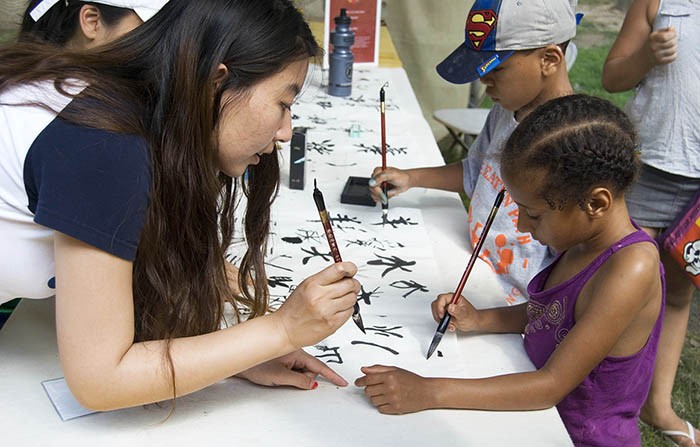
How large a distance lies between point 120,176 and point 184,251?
0.68ft

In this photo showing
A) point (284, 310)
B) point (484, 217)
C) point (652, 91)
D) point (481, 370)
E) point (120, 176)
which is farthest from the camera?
point (652, 91)

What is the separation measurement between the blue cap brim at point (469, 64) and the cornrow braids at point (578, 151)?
1.37 ft

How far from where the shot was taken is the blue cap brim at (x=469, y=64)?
→ 1662 millimetres

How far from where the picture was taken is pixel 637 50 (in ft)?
6.45

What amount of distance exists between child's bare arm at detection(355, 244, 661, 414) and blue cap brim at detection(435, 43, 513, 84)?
0.62 m

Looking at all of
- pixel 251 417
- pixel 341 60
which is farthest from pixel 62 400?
pixel 341 60

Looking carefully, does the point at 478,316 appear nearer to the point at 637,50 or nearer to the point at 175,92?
the point at 175,92

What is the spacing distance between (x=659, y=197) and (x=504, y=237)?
59cm

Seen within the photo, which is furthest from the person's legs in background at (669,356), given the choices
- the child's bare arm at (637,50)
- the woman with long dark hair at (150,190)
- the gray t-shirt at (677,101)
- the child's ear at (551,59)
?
the woman with long dark hair at (150,190)

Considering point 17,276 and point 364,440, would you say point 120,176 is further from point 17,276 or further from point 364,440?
point 364,440

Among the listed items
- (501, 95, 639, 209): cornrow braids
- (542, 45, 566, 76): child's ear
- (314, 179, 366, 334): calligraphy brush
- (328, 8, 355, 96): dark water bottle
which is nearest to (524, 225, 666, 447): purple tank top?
(501, 95, 639, 209): cornrow braids

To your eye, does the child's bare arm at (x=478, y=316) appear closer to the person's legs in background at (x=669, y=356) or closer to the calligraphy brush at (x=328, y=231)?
the calligraphy brush at (x=328, y=231)

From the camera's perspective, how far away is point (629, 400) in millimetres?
1299

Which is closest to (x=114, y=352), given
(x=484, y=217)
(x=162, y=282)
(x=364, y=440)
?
(x=162, y=282)
